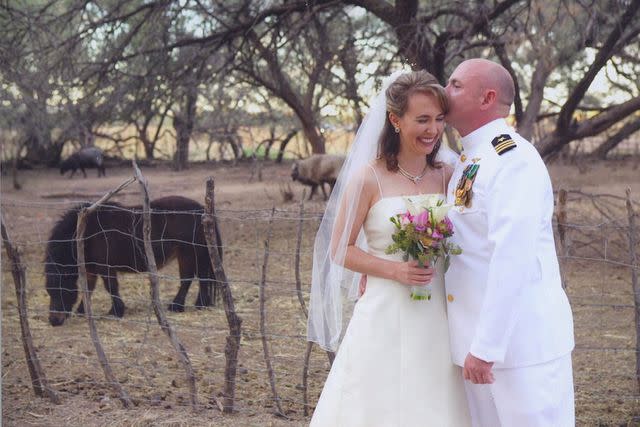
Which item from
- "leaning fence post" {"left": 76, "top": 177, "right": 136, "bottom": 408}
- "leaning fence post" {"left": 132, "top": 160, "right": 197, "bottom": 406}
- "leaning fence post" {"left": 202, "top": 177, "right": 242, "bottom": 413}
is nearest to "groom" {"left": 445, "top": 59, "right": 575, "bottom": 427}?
"leaning fence post" {"left": 202, "top": 177, "right": 242, "bottom": 413}

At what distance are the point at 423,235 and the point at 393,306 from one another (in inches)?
13.4

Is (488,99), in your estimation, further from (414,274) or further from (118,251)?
(118,251)

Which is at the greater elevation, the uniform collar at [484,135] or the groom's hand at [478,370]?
the uniform collar at [484,135]

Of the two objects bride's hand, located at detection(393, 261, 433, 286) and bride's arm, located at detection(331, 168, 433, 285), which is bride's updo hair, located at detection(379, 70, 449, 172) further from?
bride's hand, located at detection(393, 261, 433, 286)

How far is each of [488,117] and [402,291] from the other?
63cm

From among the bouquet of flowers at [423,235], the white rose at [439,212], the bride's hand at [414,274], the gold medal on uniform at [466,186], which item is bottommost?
the bride's hand at [414,274]

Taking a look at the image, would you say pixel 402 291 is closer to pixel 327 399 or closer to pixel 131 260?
pixel 327 399

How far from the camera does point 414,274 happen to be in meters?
2.67

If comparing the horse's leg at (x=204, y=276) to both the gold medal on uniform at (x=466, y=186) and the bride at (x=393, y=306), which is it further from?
the gold medal on uniform at (x=466, y=186)

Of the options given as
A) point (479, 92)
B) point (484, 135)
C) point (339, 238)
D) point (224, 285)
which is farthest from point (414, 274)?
point (224, 285)

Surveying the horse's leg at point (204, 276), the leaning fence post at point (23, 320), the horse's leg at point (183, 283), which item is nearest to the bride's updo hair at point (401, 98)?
the leaning fence post at point (23, 320)

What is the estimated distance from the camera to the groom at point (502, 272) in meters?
2.45

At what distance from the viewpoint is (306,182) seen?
51.7 feet

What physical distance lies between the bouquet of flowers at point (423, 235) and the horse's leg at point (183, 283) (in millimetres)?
5125
